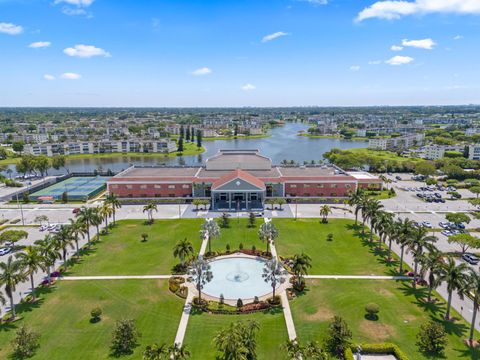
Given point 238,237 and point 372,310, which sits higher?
point 372,310

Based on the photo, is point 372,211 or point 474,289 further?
point 372,211

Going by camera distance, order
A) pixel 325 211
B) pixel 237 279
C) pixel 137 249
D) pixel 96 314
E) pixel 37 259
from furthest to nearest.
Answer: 1. pixel 325 211
2. pixel 137 249
3. pixel 237 279
4. pixel 37 259
5. pixel 96 314

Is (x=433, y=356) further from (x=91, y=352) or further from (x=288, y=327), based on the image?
(x=91, y=352)

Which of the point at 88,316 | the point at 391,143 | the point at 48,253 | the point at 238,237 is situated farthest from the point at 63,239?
the point at 391,143

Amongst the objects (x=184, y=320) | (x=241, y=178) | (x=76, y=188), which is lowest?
(x=184, y=320)

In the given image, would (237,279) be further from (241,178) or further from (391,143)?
(391,143)

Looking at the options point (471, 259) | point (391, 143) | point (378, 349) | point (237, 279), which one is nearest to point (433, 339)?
point (378, 349)

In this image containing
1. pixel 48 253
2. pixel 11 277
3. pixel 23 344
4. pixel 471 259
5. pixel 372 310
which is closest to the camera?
pixel 23 344
